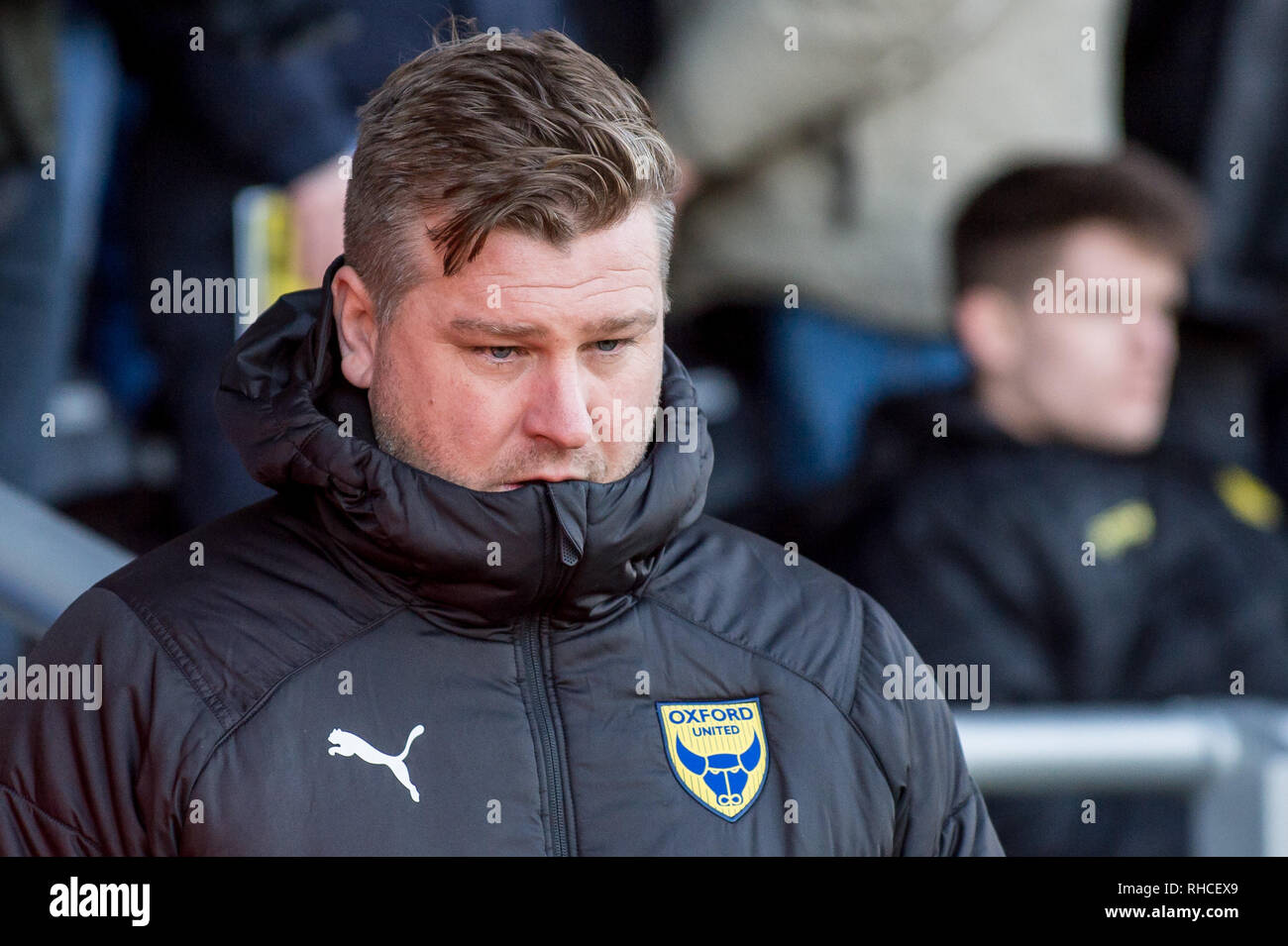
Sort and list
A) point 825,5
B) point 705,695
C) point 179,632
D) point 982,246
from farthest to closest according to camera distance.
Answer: point 982,246, point 825,5, point 705,695, point 179,632

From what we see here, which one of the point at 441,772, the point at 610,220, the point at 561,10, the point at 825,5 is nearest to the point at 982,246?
the point at 825,5

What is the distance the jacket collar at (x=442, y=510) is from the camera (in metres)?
1.44

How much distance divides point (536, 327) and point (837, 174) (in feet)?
7.32

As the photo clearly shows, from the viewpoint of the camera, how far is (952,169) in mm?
3600

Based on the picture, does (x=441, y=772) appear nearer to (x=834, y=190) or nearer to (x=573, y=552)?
(x=573, y=552)

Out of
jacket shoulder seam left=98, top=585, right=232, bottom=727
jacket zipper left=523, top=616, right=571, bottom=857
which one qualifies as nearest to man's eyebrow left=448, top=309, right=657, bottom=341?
jacket zipper left=523, top=616, right=571, bottom=857

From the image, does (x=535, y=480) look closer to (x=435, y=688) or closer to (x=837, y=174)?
(x=435, y=688)

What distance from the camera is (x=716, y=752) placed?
1.51 m

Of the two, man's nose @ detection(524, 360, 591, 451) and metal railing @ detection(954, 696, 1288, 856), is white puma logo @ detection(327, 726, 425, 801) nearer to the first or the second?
man's nose @ detection(524, 360, 591, 451)

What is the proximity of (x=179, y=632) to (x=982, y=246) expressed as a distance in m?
2.41

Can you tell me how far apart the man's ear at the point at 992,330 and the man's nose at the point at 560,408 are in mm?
2074

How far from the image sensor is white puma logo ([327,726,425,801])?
1.42 meters

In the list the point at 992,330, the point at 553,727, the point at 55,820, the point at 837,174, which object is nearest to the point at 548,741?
the point at 553,727

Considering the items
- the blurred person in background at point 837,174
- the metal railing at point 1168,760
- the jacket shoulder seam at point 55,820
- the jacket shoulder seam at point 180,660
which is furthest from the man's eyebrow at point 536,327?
the blurred person in background at point 837,174
